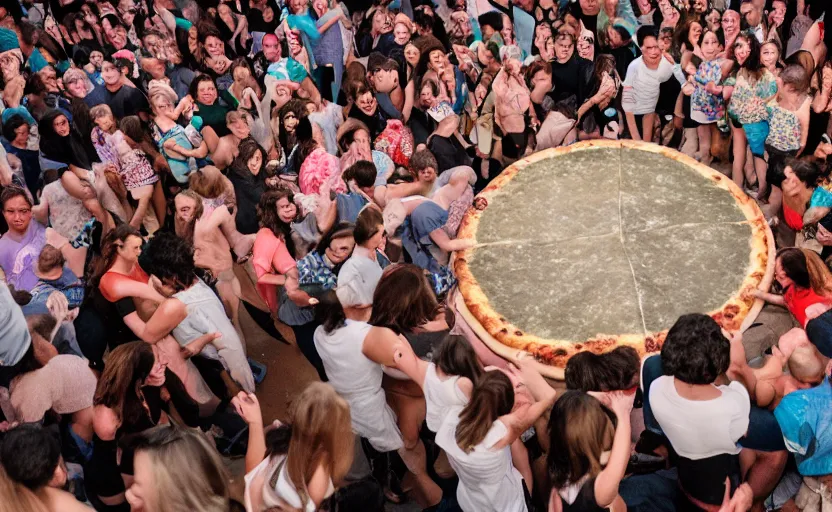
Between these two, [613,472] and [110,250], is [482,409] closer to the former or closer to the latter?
[613,472]

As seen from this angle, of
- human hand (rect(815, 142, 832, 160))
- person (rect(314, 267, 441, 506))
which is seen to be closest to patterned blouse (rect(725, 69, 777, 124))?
human hand (rect(815, 142, 832, 160))

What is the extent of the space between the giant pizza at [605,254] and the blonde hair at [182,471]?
226 centimetres

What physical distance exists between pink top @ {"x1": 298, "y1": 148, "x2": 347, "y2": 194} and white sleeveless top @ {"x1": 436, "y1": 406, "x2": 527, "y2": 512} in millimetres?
2631

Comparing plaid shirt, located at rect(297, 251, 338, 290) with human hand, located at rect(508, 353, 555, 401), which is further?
plaid shirt, located at rect(297, 251, 338, 290)

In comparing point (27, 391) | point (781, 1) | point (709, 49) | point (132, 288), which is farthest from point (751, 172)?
point (27, 391)

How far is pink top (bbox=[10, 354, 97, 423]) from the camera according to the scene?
455 cm

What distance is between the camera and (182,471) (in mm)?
3678

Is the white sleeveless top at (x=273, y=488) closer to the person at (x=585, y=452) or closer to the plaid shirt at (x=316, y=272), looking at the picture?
the person at (x=585, y=452)

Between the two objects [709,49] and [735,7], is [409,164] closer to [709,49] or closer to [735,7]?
[709,49]

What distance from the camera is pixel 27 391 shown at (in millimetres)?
4566

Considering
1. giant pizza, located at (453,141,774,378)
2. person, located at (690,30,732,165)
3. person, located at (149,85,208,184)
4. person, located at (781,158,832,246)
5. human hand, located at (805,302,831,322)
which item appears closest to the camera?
human hand, located at (805,302,831,322)

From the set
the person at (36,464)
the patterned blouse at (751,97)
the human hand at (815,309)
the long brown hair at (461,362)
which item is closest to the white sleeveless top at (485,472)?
the long brown hair at (461,362)

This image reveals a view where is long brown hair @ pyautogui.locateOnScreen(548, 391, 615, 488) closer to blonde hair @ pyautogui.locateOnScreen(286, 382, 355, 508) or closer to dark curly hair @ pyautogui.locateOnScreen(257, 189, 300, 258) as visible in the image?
blonde hair @ pyautogui.locateOnScreen(286, 382, 355, 508)

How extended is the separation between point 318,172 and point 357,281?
4.61 feet
